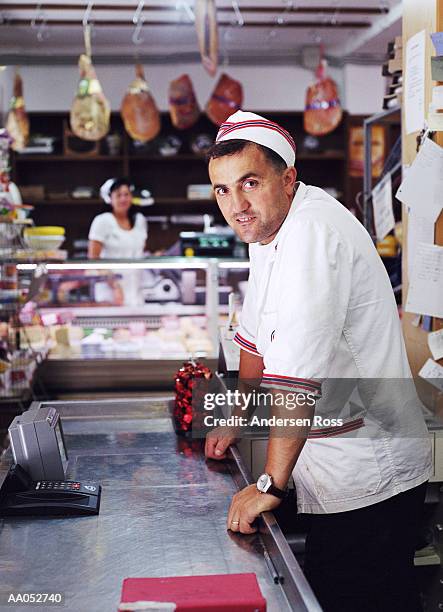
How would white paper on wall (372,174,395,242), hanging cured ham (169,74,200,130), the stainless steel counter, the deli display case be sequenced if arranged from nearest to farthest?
the stainless steel counter < white paper on wall (372,174,395,242) < the deli display case < hanging cured ham (169,74,200,130)

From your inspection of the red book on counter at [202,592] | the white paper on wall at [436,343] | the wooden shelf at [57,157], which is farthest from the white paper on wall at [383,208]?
the wooden shelf at [57,157]

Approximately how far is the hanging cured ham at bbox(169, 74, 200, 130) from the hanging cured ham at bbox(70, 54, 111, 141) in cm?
86

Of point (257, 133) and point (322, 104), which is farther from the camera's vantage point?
point (322, 104)

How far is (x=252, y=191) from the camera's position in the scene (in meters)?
1.89

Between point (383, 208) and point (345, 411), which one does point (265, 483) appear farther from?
point (383, 208)

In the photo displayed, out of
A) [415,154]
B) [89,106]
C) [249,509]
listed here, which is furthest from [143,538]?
[89,106]

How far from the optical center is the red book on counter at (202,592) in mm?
1291

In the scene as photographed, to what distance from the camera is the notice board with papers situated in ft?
9.07

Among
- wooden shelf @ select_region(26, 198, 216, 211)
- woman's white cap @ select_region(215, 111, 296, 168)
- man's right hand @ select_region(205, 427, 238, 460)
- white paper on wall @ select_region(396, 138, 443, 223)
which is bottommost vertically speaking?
man's right hand @ select_region(205, 427, 238, 460)

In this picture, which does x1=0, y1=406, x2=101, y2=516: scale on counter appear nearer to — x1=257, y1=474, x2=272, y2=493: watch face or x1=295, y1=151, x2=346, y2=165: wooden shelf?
x1=257, y1=474, x2=272, y2=493: watch face

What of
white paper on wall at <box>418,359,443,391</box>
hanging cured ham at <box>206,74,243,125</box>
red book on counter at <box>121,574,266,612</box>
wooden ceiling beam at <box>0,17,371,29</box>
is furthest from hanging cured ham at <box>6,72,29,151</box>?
red book on counter at <box>121,574,266,612</box>

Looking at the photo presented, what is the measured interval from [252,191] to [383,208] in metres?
1.97

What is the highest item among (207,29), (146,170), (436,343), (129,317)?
(207,29)

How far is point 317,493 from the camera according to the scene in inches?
76.2
